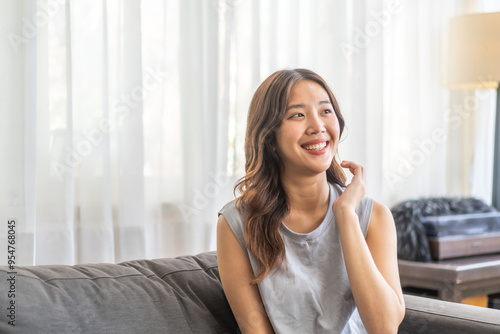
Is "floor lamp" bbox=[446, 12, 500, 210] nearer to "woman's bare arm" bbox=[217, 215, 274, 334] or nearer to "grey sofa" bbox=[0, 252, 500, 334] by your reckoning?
"grey sofa" bbox=[0, 252, 500, 334]

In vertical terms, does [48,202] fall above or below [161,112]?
below

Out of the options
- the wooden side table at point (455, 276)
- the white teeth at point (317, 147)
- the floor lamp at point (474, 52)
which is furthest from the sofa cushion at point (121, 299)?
the floor lamp at point (474, 52)

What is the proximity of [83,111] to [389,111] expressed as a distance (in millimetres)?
1684

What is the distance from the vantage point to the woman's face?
1.41 meters

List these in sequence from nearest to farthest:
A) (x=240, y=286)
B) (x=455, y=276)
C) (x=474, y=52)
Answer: (x=240, y=286), (x=455, y=276), (x=474, y=52)

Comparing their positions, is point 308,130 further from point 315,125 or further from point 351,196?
point 351,196

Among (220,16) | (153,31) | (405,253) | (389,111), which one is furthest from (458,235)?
(153,31)

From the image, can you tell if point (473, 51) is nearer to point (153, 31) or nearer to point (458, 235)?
point (458, 235)

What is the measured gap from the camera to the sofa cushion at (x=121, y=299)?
1.14 metres

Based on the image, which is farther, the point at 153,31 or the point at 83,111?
the point at 153,31

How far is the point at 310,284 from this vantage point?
4.58ft

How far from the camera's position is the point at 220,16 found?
2.19 metres

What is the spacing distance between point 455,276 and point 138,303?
1.46 m

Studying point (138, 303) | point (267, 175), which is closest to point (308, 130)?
point (267, 175)
